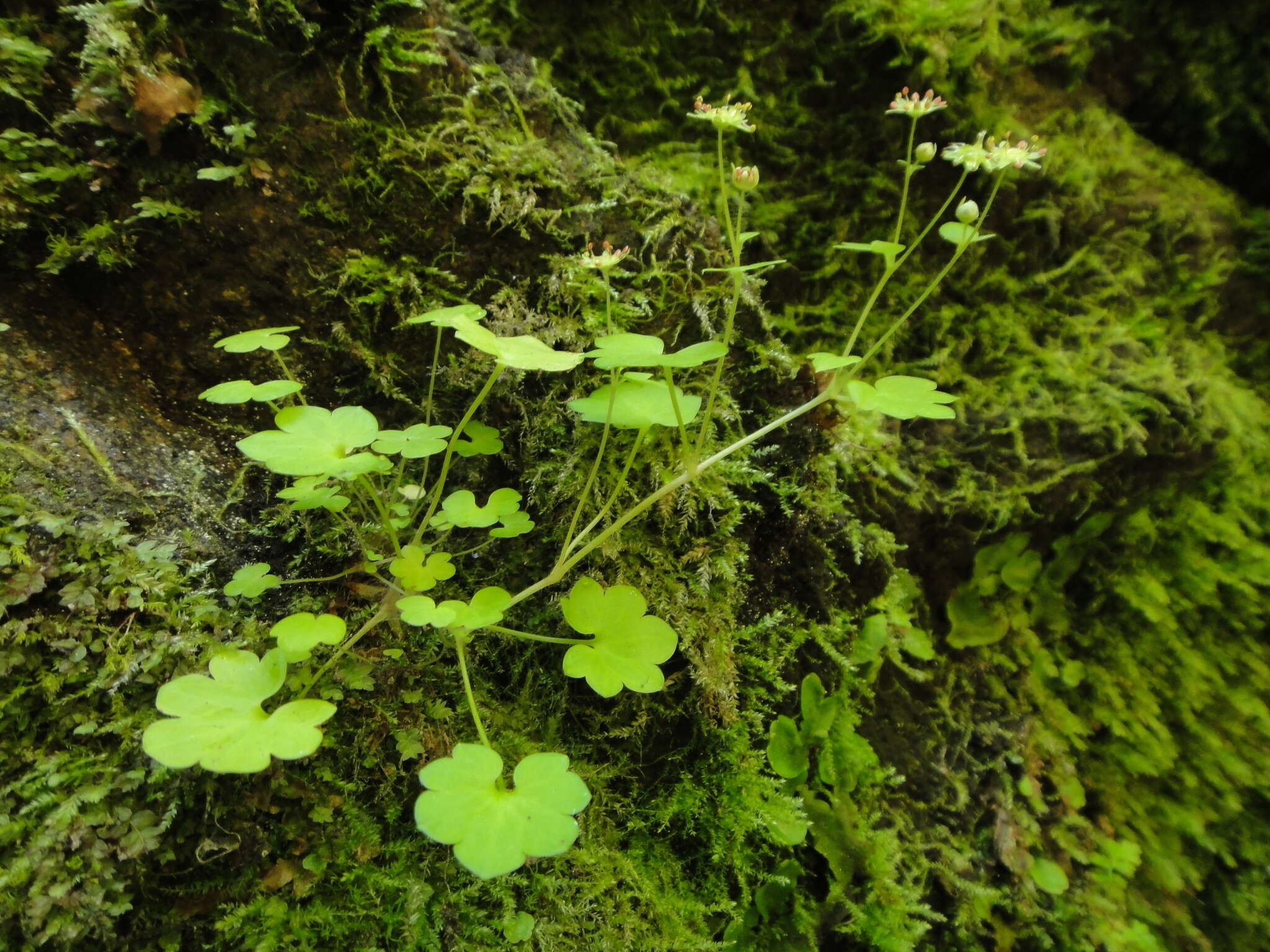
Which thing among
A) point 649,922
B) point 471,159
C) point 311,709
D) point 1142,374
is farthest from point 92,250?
point 1142,374

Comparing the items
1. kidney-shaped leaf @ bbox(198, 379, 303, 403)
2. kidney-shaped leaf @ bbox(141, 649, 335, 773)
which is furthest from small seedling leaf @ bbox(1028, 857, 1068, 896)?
kidney-shaped leaf @ bbox(198, 379, 303, 403)

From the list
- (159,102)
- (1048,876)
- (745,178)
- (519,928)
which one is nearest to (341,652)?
(519,928)

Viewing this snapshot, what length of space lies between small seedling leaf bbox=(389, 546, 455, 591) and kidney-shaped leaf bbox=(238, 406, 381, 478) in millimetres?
173

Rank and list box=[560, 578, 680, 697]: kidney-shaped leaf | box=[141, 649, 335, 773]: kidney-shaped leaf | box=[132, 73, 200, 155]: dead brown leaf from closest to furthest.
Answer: box=[141, 649, 335, 773]: kidney-shaped leaf → box=[560, 578, 680, 697]: kidney-shaped leaf → box=[132, 73, 200, 155]: dead brown leaf

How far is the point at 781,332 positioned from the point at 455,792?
4.62 ft

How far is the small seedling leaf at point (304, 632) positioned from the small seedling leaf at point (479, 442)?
0.45 meters

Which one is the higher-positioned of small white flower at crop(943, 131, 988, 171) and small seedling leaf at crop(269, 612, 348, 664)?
small white flower at crop(943, 131, 988, 171)

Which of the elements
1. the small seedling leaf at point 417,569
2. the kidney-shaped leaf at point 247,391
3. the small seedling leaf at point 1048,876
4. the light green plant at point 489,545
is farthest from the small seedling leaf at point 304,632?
the small seedling leaf at point 1048,876

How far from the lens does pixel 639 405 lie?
3.92 ft

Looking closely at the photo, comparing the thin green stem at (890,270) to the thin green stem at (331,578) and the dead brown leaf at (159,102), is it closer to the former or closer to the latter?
the thin green stem at (331,578)

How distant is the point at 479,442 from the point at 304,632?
51cm

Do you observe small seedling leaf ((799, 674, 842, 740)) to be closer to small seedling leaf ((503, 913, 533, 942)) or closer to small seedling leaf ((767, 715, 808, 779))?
small seedling leaf ((767, 715, 808, 779))

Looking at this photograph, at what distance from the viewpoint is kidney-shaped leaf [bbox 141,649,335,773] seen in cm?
81

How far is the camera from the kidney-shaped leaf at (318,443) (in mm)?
987
